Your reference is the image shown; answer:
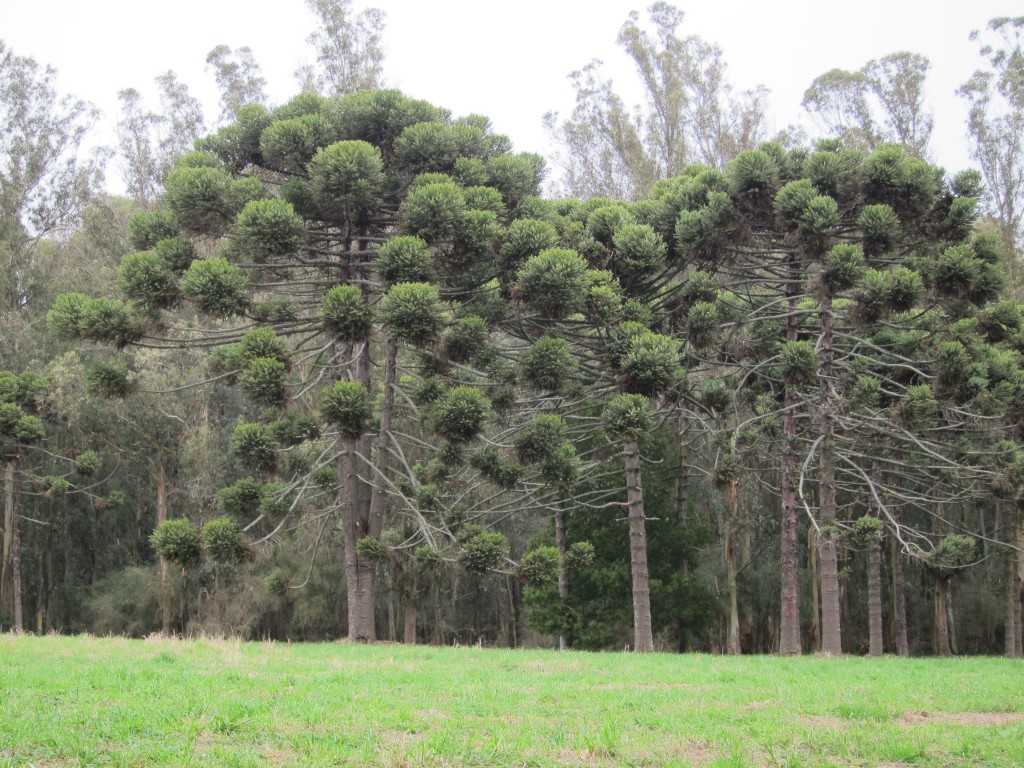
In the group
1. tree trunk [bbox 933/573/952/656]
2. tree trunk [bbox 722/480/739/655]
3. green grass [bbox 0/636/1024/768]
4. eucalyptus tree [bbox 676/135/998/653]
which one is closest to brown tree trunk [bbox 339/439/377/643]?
green grass [bbox 0/636/1024/768]

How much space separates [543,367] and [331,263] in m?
4.12

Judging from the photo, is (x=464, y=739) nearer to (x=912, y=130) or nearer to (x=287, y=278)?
(x=287, y=278)

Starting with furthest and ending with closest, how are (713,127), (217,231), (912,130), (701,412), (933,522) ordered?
(713,127) → (912,130) → (933,522) → (701,412) → (217,231)

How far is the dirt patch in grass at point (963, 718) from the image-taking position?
7633mm

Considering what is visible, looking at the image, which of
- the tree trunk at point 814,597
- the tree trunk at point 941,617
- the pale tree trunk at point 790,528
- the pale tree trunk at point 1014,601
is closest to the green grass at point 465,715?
the pale tree trunk at point 790,528

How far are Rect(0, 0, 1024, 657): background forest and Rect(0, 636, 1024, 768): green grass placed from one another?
4431 millimetres

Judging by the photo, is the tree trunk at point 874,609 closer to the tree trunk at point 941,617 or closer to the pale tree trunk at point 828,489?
the pale tree trunk at point 828,489

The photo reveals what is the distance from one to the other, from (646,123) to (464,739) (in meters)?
27.8

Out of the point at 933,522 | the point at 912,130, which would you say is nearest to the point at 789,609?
Result: the point at 933,522

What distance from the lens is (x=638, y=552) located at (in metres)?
16.8

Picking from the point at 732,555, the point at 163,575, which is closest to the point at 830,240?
the point at 732,555

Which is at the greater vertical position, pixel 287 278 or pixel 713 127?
pixel 713 127

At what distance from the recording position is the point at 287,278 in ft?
57.5

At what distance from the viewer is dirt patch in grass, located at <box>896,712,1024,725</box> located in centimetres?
763
